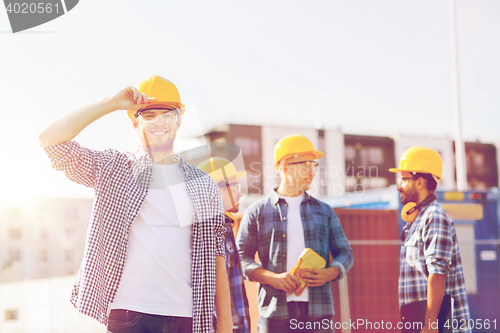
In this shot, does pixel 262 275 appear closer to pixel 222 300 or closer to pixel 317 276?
pixel 317 276

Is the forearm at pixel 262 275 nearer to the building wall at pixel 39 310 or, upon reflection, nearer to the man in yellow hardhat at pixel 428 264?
the man in yellow hardhat at pixel 428 264

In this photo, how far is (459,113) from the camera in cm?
1330

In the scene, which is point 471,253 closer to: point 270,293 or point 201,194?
point 270,293

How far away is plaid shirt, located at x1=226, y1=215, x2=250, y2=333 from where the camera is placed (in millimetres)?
3727

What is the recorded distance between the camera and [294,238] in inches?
170

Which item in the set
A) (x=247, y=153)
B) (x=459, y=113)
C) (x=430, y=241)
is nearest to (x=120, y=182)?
(x=430, y=241)

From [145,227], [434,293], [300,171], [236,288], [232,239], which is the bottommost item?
[434,293]

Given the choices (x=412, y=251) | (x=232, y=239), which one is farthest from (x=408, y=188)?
(x=232, y=239)

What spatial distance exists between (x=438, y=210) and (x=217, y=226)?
2088 mm

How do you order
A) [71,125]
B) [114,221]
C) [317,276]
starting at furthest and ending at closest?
[317,276]
[114,221]
[71,125]

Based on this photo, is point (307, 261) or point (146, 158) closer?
point (146, 158)

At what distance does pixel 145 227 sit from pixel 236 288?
4.82 feet

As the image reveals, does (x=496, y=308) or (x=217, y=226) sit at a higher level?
(x=217, y=226)

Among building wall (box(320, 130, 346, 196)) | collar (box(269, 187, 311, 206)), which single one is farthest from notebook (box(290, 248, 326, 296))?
building wall (box(320, 130, 346, 196))
